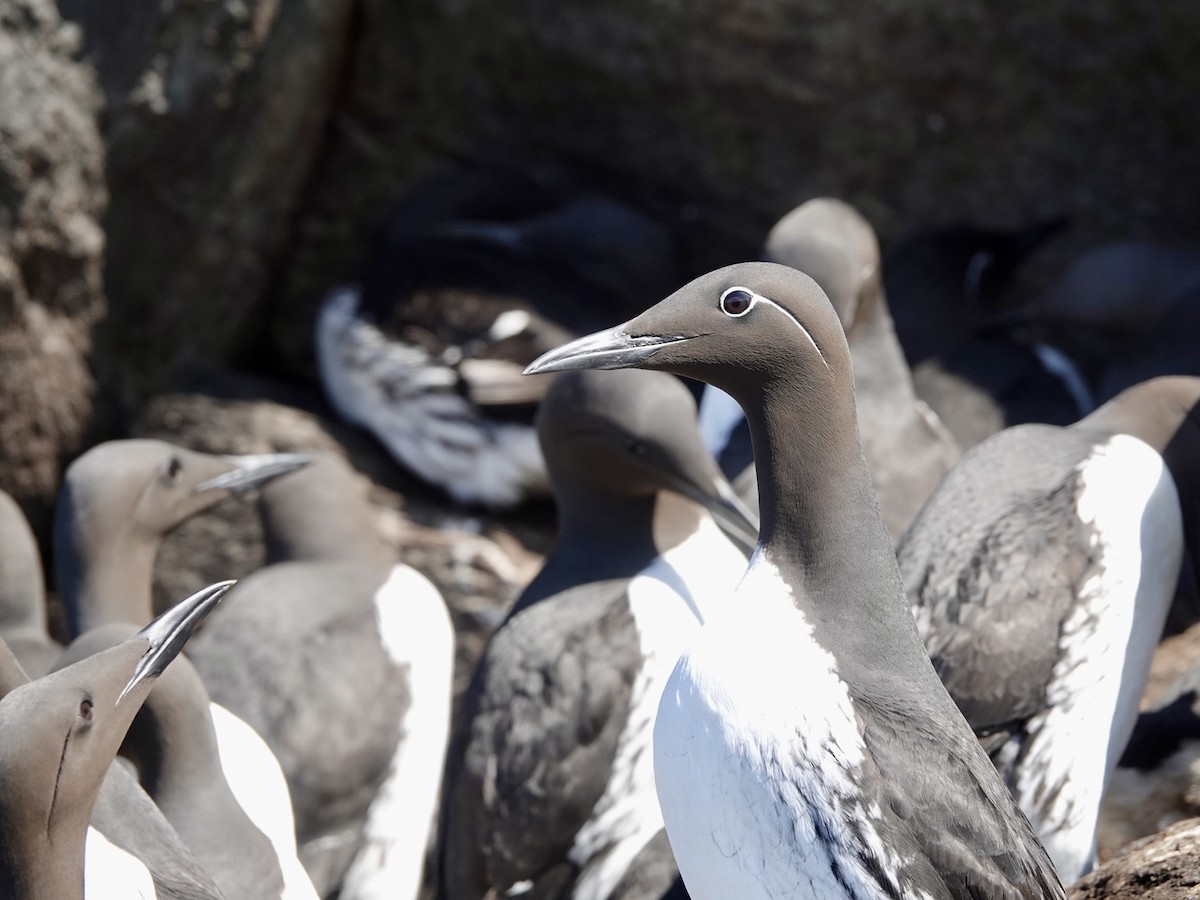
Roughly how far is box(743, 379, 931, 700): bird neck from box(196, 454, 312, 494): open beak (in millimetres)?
2562

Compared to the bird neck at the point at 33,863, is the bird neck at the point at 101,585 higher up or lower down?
lower down

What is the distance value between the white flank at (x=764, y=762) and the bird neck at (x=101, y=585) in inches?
94.4

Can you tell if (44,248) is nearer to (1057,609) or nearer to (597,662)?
(597,662)

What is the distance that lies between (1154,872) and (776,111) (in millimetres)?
3908

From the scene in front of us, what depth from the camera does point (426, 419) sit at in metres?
6.45

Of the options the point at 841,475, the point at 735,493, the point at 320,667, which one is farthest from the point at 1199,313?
the point at 320,667

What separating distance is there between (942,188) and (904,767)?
13.2 ft

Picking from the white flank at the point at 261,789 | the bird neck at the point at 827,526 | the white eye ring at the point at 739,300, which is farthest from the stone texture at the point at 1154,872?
the white flank at the point at 261,789

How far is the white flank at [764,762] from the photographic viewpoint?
9.12ft

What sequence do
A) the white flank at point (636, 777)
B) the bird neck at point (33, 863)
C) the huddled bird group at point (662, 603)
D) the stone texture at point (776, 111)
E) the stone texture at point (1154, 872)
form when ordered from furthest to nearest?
the stone texture at point (776, 111), the white flank at point (636, 777), the stone texture at point (1154, 872), the huddled bird group at point (662, 603), the bird neck at point (33, 863)

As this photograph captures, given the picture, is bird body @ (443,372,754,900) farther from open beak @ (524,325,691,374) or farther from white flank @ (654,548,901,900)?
open beak @ (524,325,691,374)

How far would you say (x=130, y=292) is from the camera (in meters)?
6.53

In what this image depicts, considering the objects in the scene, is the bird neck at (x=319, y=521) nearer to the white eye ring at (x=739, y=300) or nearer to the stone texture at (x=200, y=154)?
the stone texture at (x=200, y=154)

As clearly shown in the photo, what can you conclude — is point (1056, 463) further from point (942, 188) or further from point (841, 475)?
point (942, 188)
